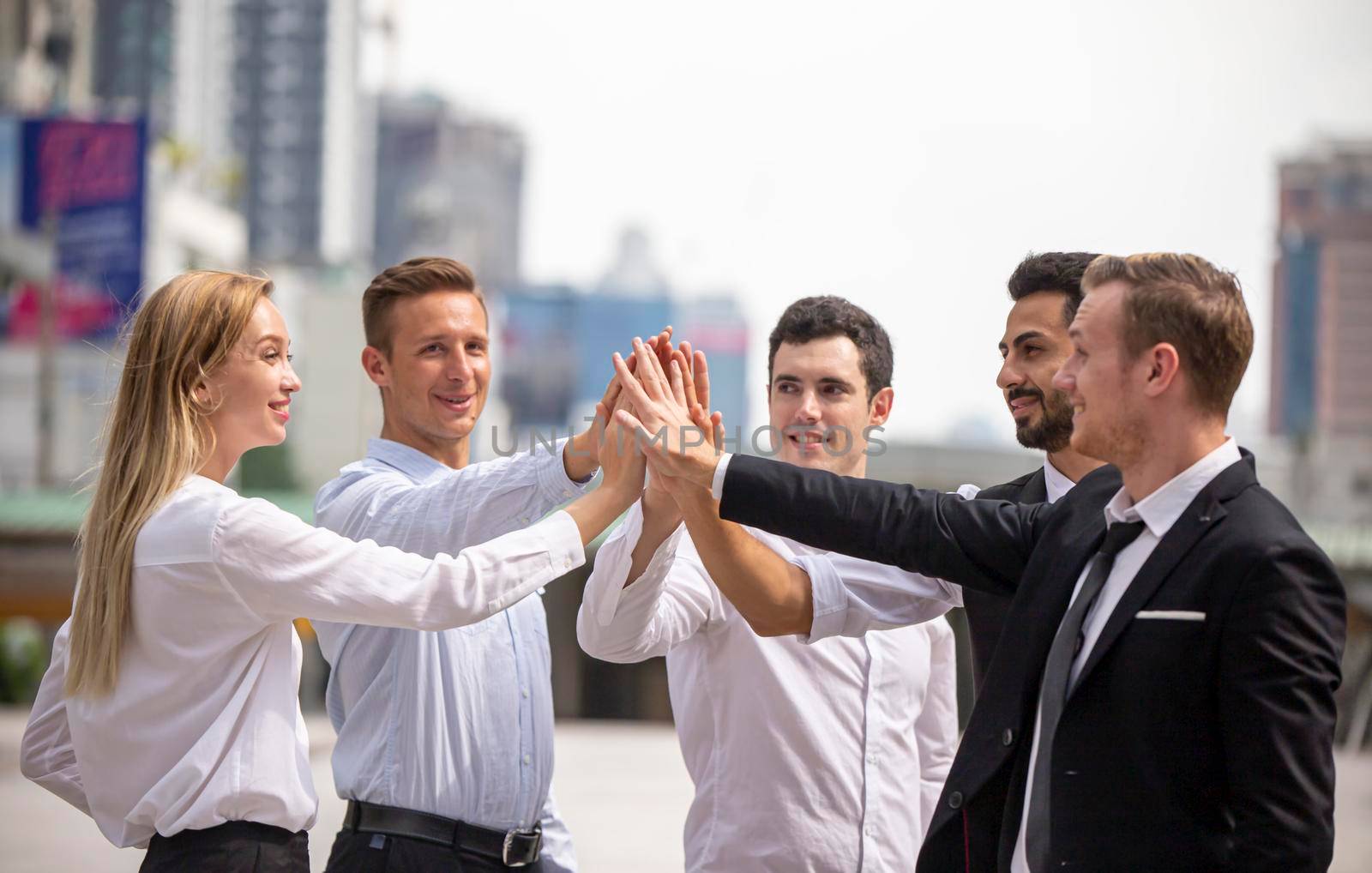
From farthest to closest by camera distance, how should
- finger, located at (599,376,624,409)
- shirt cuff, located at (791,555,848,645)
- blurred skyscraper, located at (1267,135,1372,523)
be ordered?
blurred skyscraper, located at (1267,135,1372,523), finger, located at (599,376,624,409), shirt cuff, located at (791,555,848,645)

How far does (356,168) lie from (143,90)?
125ft

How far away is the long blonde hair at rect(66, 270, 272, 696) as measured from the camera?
2375 mm

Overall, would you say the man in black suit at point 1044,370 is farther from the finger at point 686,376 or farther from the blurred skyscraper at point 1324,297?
the blurred skyscraper at point 1324,297

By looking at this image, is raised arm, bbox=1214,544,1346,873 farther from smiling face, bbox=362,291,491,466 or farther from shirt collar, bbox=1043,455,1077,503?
smiling face, bbox=362,291,491,466

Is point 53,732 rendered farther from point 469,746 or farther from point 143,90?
point 143,90

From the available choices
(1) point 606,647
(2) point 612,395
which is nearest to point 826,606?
(1) point 606,647

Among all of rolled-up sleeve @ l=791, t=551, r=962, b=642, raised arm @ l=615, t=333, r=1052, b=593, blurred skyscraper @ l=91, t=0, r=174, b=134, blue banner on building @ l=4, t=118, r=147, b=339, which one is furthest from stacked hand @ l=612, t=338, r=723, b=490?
blurred skyscraper @ l=91, t=0, r=174, b=134

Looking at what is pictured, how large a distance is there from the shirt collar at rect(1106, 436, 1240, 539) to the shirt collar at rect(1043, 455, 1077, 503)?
2.47 ft

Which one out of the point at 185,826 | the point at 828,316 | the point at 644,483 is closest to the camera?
the point at 185,826

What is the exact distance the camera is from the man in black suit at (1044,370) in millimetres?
2932

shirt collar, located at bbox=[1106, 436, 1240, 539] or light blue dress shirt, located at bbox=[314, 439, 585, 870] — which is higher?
shirt collar, located at bbox=[1106, 436, 1240, 539]

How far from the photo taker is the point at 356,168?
113438 millimetres

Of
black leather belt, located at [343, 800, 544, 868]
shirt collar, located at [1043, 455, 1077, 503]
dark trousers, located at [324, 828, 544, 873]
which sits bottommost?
dark trousers, located at [324, 828, 544, 873]

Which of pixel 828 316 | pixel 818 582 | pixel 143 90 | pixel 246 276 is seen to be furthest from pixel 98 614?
pixel 143 90
